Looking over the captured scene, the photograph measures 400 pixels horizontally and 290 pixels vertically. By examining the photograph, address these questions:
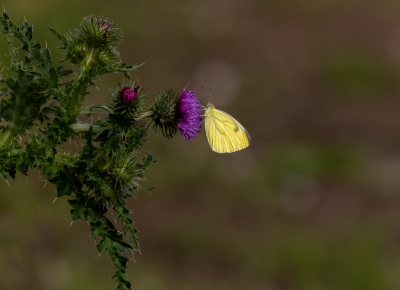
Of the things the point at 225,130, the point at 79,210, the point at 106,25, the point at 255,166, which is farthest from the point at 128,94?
the point at 255,166

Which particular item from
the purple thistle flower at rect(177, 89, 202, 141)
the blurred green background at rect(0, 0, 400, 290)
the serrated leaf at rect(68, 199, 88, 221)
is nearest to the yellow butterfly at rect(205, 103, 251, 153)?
the purple thistle flower at rect(177, 89, 202, 141)

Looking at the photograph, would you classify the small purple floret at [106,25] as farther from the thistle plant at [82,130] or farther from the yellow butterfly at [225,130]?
the yellow butterfly at [225,130]

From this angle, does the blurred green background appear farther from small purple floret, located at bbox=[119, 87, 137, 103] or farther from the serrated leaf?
the serrated leaf

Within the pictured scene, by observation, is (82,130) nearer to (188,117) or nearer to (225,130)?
(188,117)

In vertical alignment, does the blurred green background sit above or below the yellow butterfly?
above

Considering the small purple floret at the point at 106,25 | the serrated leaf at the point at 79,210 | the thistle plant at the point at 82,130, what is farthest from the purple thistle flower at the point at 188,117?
the serrated leaf at the point at 79,210

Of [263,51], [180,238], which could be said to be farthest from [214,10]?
[180,238]
